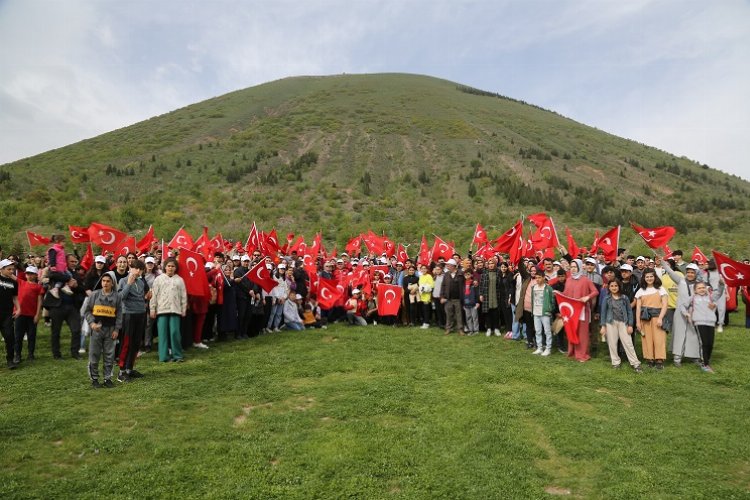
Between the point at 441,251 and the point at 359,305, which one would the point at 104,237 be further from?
the point at 441,251

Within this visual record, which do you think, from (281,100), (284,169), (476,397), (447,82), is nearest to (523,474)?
(476,397)

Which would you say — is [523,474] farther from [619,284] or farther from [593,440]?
[619,284]

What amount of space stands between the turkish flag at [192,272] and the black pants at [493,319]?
741cm

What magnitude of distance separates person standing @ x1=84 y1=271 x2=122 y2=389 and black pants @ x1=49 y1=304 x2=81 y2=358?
8.89 feet

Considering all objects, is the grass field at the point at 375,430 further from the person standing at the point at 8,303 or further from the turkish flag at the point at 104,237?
the turkish flag at the point at 104,237

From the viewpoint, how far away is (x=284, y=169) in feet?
177

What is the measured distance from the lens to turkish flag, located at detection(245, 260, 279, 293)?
38.9 feet

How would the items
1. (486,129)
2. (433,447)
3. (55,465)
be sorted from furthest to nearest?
(486,129) → (433,447) → (55,465)

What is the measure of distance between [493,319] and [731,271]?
553 centimetres

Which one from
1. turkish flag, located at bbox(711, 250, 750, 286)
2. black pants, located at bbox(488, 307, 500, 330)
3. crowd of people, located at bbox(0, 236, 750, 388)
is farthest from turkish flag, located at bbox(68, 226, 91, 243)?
turkish flag, located at bbox(711, 250, 750, 286)

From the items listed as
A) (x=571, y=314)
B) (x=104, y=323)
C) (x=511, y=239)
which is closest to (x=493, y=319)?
(x=511, y=239)

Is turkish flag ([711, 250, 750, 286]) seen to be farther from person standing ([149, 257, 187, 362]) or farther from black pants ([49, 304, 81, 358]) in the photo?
black pants ([49, 304, 81, 358])

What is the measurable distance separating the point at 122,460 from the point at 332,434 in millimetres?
2441

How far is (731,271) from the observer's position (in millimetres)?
10773
